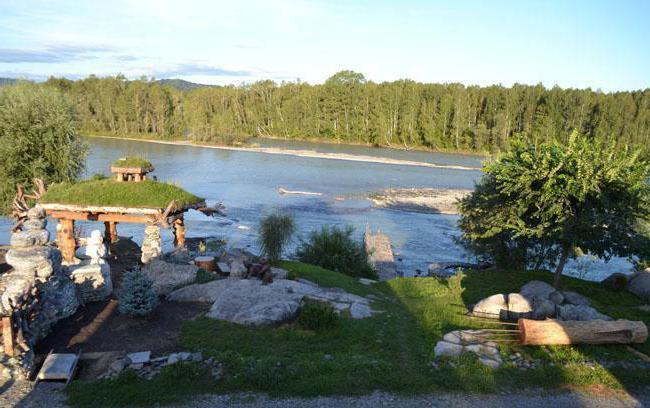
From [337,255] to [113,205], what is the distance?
9.35 m

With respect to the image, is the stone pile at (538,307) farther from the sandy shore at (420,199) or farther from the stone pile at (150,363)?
the sandy shore at (420,199)

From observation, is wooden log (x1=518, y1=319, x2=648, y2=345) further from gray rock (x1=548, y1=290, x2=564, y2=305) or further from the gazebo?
the gazebo

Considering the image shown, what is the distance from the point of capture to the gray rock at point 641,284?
16.9 metres

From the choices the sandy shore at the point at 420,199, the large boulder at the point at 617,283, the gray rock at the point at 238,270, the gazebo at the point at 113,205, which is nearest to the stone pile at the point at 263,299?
the gray rock at the point at 238,270

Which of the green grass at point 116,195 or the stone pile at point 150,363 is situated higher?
the green grass at point 116,195

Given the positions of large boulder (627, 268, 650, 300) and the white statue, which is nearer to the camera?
the white statue

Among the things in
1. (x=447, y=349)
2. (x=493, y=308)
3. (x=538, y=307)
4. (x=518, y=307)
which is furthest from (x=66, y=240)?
(x=538, y=307)

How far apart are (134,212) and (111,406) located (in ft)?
29.3

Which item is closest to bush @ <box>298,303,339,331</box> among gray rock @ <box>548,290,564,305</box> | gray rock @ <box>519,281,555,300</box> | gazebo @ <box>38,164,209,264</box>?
gray rock @ <box>519,281,555,300</box>

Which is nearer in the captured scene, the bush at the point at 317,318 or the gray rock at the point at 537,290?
the bush at the point at 317,318

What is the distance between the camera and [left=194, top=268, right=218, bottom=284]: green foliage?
51.4 feet

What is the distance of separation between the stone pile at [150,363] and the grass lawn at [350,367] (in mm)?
176

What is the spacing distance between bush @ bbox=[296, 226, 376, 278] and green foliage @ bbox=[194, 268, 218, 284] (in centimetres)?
651

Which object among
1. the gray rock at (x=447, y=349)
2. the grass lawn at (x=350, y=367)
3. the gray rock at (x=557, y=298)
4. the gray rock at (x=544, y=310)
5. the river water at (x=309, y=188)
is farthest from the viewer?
the river water at (x=309, y=188)
